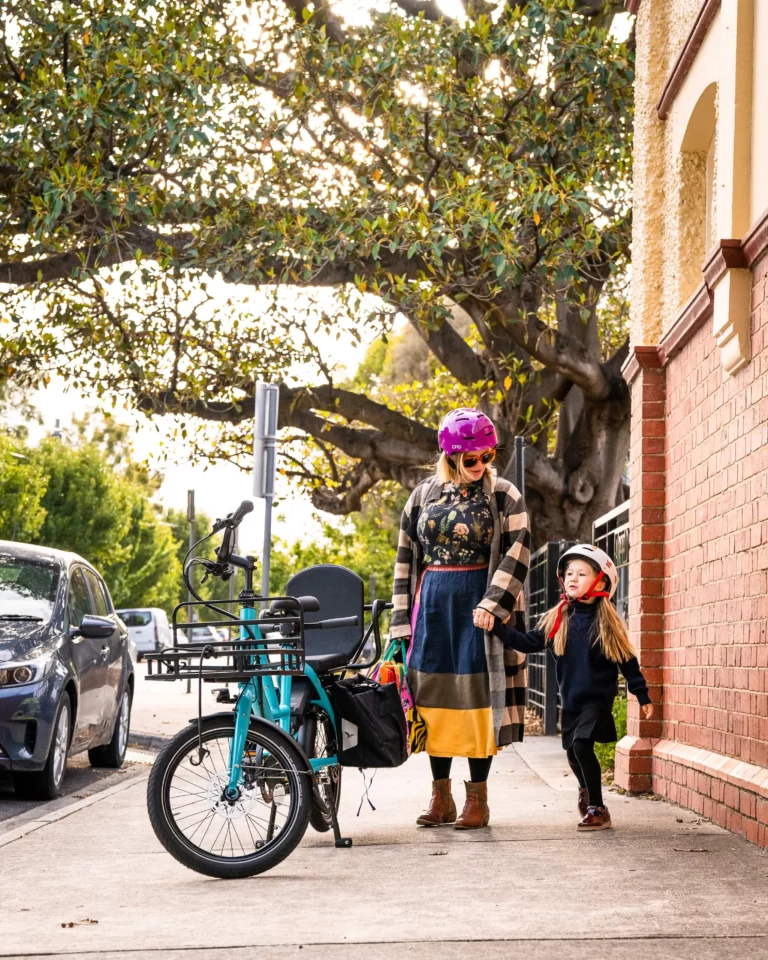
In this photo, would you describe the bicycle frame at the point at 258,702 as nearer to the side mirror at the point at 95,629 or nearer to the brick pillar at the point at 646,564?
the brick pillar at the point at 646,564

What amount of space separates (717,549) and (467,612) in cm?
135

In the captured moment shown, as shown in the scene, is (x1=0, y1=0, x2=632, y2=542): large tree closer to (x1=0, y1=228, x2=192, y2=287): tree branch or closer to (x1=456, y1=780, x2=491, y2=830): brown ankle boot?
(x1=0, y1=228, x2=192, y2=287): tree branch

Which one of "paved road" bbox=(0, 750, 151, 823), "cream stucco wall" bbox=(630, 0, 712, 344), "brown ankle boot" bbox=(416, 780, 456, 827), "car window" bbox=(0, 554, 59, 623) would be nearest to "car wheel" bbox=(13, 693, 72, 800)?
"paved road" bbox=(0, 750, 151, 823)

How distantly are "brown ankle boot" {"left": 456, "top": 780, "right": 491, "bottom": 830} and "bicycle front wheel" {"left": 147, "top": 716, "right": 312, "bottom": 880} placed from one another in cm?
146

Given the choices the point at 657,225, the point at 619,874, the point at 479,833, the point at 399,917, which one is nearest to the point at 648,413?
the point at 657,225

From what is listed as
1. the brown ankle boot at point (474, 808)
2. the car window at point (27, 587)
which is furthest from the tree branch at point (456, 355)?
the brown ankle boot at point (474, 808)

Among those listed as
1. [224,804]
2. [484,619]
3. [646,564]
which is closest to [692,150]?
[646,564]

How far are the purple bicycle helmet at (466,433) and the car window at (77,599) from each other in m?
4.23

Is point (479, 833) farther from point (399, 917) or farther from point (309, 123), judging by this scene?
point (309, 123)

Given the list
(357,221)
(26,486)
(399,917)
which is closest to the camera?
(399,917)

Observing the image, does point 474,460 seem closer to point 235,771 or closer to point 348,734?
point 348,734

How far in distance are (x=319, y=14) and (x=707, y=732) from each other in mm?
10806

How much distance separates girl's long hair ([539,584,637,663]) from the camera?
695 centimetres

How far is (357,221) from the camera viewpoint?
13.8 meters
